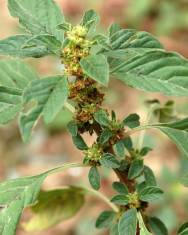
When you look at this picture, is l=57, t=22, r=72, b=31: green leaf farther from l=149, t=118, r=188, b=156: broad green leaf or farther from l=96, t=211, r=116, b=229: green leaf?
l=96, t=211, r=116, b=229: green leaf

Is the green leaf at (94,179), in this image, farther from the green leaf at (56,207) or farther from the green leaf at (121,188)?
the green leaf at (56,207)

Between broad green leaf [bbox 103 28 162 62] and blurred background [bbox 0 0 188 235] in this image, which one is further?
blurred background [bbox 0 0 188 235]

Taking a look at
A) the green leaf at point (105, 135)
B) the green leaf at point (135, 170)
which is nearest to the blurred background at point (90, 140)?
the green leaf at point (135, 170)

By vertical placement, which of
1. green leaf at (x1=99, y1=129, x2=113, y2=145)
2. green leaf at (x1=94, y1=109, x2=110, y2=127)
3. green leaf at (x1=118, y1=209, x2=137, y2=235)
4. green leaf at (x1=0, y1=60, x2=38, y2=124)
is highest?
green leaf at (x1=0, y1=60, x2=38, y2=124)

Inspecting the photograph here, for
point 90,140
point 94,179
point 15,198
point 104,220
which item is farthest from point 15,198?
point 90,140

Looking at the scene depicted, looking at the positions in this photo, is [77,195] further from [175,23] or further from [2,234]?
[175,23]

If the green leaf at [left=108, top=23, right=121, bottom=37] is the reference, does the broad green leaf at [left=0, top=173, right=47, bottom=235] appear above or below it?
below

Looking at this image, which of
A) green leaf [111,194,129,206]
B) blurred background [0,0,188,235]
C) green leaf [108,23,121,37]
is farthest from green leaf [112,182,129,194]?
blurred background [0,0,188,235]
